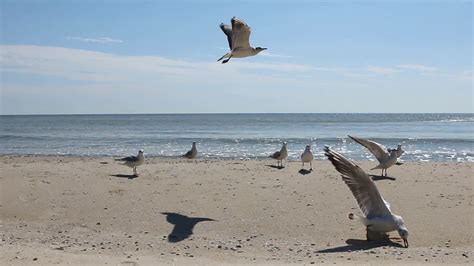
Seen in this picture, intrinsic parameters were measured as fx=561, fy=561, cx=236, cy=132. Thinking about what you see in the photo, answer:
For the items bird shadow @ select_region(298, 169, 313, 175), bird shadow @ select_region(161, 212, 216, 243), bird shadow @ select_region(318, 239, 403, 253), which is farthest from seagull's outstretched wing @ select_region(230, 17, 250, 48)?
bird shadow @ select_region(298, 169, 313, 175)

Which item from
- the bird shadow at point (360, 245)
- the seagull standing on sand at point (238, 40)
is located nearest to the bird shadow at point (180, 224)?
the bird shadow at point (360, 245)

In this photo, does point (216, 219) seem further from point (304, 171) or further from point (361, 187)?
point (304, 171)

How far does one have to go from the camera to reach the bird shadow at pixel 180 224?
298 inches

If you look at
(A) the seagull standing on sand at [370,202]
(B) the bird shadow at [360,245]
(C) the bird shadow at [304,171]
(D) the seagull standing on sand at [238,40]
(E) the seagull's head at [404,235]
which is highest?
(D) the seagull standing on sand at [238,40]

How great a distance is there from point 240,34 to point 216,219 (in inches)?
113

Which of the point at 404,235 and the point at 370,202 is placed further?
the point at 370,202

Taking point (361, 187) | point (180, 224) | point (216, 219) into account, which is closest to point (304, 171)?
point (216, 219)

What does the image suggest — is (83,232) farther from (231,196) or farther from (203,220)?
(231,196)

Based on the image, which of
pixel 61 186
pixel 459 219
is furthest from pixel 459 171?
pixel 61 186

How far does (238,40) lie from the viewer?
8898 mm

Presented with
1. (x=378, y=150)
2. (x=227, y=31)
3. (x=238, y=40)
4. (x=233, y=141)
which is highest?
(x=227, y=31)

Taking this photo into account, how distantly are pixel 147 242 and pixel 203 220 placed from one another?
4.18ft

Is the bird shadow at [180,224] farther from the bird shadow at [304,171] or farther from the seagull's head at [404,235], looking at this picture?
the bird shadow at [304,171]

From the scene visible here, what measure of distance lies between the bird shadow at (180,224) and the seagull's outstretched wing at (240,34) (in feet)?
9.25
